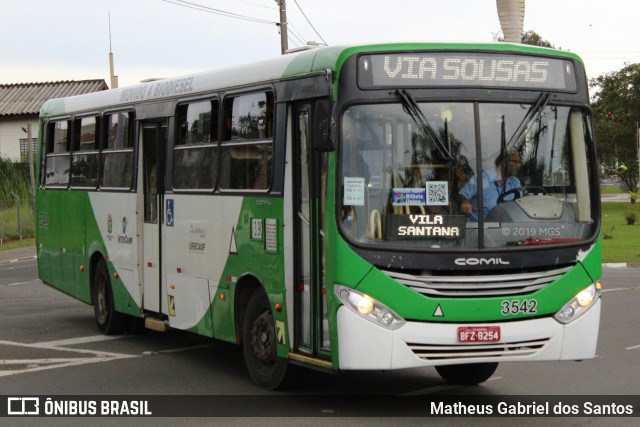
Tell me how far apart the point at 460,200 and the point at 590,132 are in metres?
1.50

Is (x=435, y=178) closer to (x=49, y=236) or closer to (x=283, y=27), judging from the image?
(x=49, y=236)

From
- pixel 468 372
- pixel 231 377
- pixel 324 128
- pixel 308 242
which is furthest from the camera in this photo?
pixel 231 377

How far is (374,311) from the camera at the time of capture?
31.4 ft

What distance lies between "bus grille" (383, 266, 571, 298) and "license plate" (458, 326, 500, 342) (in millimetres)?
267

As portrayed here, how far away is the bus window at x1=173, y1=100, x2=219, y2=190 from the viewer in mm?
12617

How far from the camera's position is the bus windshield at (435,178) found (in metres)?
9.70

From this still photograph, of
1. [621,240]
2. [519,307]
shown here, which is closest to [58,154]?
[519,307]

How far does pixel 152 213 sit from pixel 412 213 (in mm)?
5602

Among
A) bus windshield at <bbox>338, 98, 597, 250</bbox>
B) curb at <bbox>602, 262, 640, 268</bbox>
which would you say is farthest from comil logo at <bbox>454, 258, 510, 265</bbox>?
curb at <bbox>602, 262, 640, 268</bbox>

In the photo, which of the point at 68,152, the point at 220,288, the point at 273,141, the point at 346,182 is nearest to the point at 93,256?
the point at 68,152

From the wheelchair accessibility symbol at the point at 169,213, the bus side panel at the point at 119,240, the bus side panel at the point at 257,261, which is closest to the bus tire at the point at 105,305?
the bus side panel at the point at 119,240

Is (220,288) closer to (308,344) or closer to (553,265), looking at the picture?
(308,344)

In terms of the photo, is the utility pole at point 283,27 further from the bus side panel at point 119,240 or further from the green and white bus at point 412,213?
the green and white bus at point 412,213

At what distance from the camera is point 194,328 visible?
13219mm
